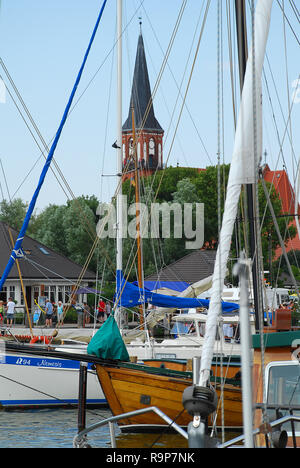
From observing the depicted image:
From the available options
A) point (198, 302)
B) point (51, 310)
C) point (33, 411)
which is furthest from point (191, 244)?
point (33, 411)

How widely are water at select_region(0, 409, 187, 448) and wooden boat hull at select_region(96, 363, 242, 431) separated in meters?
0.35

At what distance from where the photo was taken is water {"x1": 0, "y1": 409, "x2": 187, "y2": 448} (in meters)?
15.5

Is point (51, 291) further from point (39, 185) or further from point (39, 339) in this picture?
point (39, 185)

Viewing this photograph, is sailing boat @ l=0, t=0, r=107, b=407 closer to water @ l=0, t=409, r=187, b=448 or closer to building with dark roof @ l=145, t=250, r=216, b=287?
water @ l=0, t=409, r=187, b=448

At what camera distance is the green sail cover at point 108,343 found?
1551cm

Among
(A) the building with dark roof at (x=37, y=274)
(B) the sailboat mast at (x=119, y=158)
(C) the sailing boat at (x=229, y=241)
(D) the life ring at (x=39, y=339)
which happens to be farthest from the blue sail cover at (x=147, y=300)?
(A) the building with dark roof at (x=37, y=274)

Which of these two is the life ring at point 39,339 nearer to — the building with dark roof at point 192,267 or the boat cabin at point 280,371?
the boat cabin at point 280,371

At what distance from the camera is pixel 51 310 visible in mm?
40438

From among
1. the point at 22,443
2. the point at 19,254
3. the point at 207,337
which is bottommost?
the point at 22,443

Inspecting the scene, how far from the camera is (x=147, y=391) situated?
15734 mm

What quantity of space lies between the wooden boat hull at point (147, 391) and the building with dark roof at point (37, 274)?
34.8 meters
